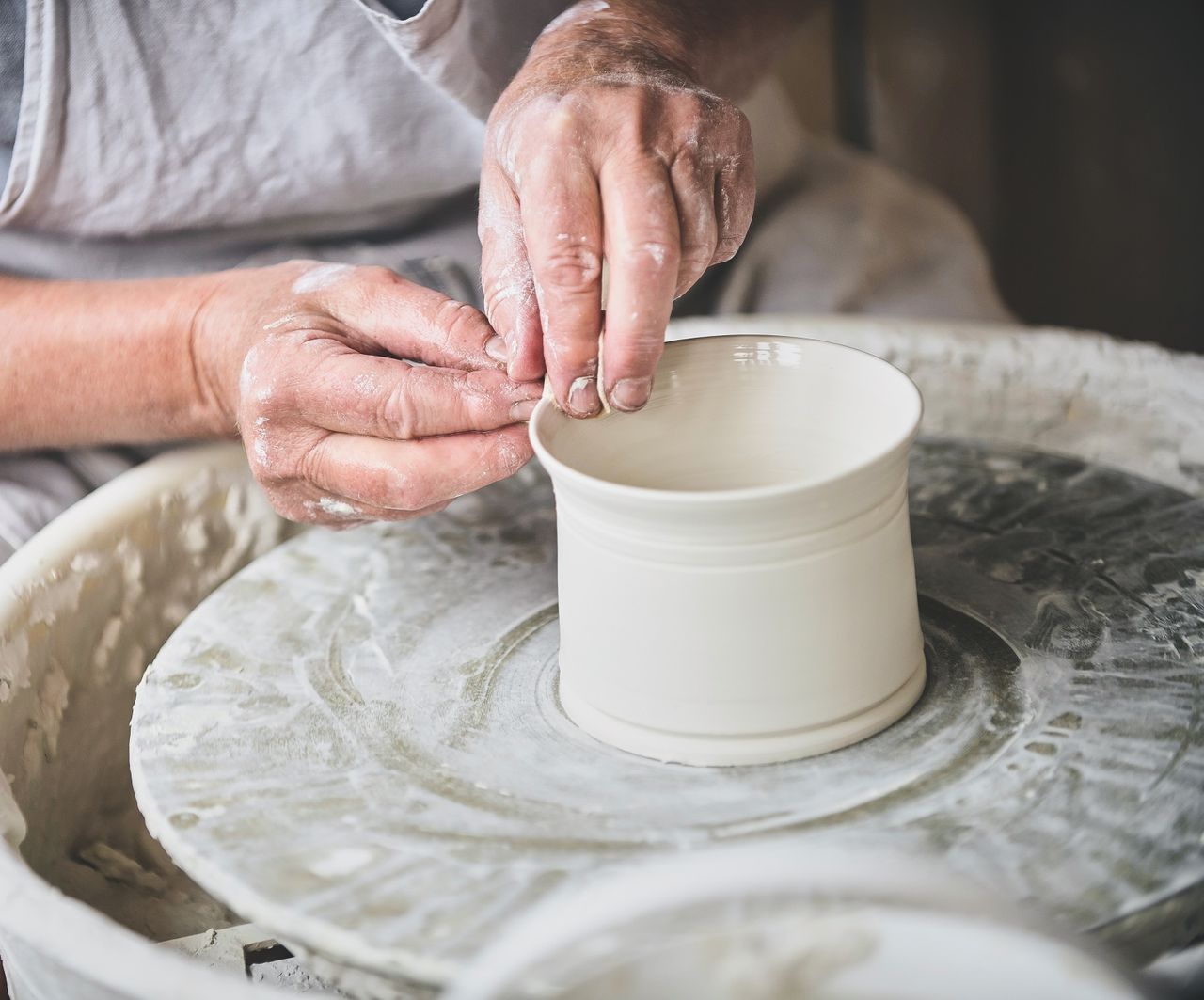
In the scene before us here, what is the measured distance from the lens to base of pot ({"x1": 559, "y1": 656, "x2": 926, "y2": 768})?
0.81m

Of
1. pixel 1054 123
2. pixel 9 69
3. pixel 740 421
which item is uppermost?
pixel 9 69

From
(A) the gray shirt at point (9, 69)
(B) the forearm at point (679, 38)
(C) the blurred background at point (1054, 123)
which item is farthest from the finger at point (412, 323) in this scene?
(C) the blurred background at point (1054, 123)

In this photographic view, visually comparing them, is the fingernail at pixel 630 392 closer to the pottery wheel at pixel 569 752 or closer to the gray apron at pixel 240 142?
the pottery wheel at pixel 569 752

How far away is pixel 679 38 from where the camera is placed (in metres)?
1.22

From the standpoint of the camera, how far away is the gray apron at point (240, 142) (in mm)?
1224

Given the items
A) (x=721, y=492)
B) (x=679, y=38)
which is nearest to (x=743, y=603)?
(x=721, y=492)

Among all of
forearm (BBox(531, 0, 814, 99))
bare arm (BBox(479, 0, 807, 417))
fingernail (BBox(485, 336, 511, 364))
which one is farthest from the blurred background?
fingernail (BBox(485, 336, 511, 364))

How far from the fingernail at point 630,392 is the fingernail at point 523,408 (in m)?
0.08

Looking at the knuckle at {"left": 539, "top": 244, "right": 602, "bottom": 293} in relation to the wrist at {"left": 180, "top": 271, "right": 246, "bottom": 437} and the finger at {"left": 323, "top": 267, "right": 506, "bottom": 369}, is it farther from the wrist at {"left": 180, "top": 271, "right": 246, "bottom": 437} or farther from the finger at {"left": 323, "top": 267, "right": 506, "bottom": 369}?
the wrist at {"left": 180, "top": 271, "right": 246, "bottom": 437}

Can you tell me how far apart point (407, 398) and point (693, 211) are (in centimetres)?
26

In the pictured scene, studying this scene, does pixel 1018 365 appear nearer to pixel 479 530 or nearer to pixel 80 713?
pixel 479 530

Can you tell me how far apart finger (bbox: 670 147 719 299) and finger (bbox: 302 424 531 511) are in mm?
180

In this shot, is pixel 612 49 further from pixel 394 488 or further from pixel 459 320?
pixel 394 488

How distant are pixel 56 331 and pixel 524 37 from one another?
576 millimetres
